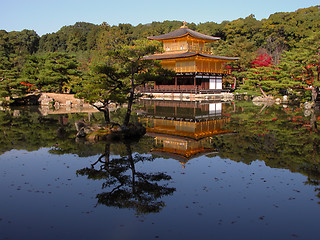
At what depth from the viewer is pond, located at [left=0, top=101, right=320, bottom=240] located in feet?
19.8

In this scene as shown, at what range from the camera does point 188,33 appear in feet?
140

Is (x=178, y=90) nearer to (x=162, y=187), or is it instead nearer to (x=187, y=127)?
(x=187, y=127)

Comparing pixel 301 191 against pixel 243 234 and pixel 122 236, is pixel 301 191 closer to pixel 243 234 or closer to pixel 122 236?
pixel 243 234

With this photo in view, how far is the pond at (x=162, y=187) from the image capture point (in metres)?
6.04

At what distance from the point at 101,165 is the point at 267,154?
6898 mm

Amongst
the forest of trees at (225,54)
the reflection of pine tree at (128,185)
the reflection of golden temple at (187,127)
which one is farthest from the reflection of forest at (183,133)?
the forest of trees at (225,54)

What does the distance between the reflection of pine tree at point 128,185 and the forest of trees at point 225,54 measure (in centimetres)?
606

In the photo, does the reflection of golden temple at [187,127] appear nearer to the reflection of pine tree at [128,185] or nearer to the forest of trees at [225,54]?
the forest of trees at [225,54]

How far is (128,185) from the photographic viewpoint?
8359mm

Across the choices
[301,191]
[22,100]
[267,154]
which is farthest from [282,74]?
[22,100]

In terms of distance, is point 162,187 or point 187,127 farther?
point 187,127

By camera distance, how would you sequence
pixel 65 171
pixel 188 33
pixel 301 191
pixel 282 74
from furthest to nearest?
1. pixel 188 33
2. pixel 282 74
3. pixel 65 171
4. pixel 301 191

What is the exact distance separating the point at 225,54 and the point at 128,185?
48252mm

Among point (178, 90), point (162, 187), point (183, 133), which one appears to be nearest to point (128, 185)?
point (162, 187)
